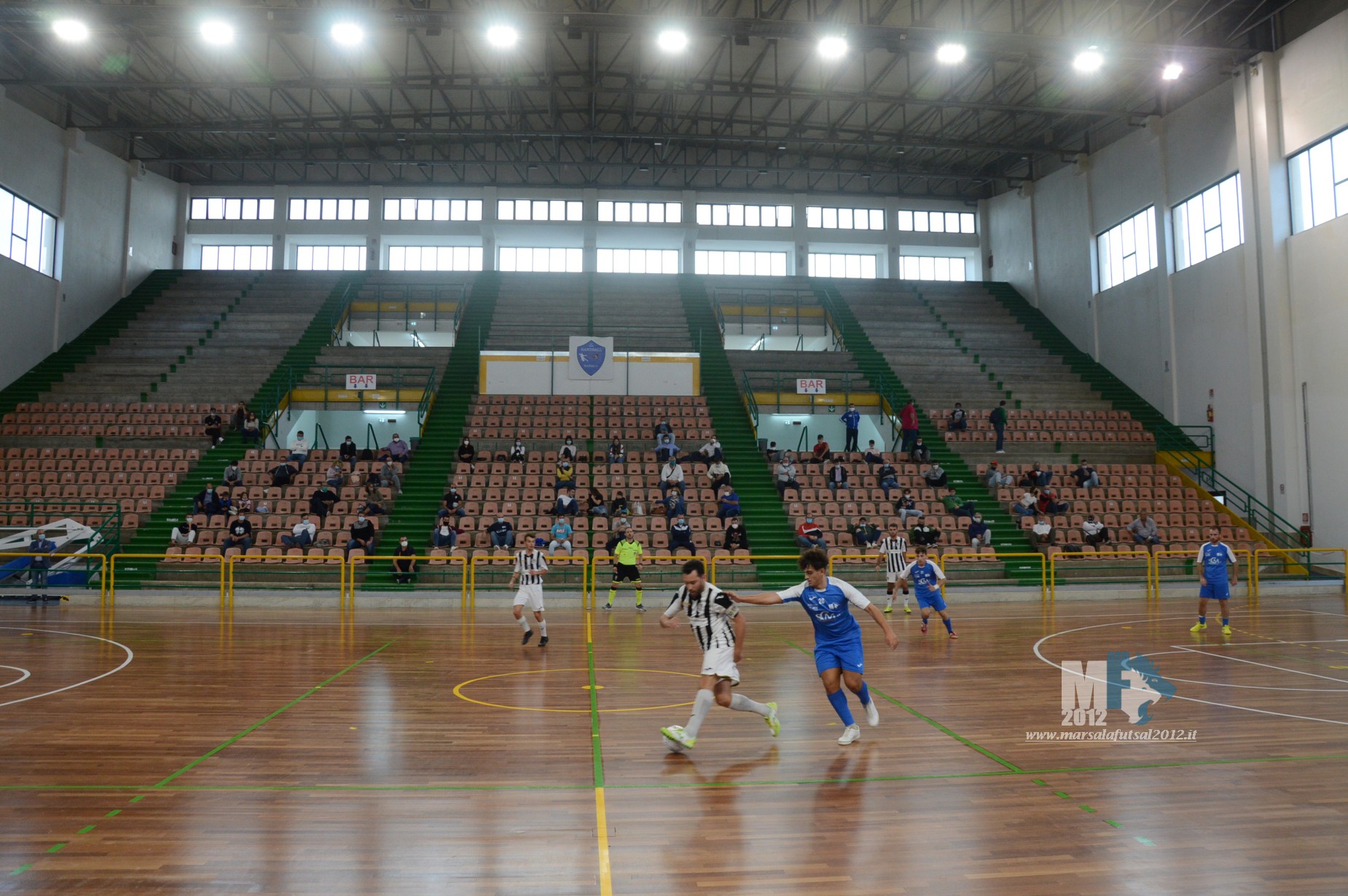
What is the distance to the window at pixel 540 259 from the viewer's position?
4169cm

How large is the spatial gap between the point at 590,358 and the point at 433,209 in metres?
17.1

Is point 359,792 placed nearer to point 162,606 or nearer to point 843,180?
point 162,606

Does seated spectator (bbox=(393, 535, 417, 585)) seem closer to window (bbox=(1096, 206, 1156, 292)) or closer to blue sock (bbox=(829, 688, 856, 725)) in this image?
blue sock (bbox=(829, 688, 856, 725))

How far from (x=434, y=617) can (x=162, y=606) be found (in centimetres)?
626

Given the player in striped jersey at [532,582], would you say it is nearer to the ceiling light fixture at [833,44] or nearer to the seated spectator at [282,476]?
the seated spectator at [282,476]

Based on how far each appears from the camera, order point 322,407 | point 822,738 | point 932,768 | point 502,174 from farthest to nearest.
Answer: point 502,174 → point 322,407 → point 822,738 → point 932,768

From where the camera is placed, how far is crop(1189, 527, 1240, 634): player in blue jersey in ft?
47.0

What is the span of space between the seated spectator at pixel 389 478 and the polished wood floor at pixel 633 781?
11.7 meters

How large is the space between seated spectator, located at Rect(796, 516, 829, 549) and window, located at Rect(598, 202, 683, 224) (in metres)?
23.2

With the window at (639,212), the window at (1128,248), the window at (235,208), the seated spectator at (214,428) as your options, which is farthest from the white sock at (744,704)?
the window at (235,208)

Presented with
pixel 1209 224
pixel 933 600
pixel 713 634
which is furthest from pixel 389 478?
pixel 1209 224

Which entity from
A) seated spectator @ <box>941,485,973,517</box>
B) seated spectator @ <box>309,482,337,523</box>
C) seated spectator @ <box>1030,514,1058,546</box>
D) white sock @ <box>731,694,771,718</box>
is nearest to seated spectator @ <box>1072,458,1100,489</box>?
seated spectator @ <box>1030,514,1058,546</box>

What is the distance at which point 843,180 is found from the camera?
41.8 metres

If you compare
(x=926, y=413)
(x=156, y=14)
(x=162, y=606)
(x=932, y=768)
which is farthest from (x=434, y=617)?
(x=926, y=413)
